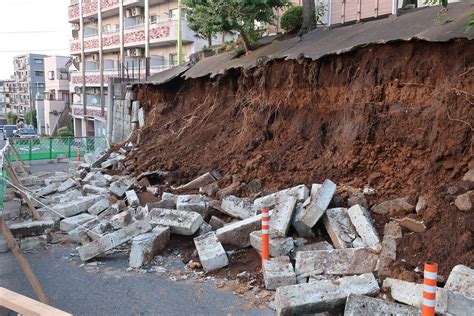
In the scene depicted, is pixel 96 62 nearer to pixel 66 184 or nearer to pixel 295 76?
pixel 66 184

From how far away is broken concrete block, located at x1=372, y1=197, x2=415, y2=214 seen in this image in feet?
19.6

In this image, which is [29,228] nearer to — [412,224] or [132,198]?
[132,198]

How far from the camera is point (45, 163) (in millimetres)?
20047

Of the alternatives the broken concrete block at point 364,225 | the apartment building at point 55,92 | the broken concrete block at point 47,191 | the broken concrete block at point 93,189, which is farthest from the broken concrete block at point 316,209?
the apartment building at point 55,92

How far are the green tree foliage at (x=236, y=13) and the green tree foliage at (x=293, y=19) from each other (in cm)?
77

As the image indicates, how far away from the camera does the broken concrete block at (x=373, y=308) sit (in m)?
4.16

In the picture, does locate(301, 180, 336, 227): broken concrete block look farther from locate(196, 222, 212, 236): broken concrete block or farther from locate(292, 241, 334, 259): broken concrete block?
locate(196, 222, 212, 236): broken concrete block

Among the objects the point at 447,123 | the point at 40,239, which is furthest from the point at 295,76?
the point at 40,239

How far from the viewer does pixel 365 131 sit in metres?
7.42

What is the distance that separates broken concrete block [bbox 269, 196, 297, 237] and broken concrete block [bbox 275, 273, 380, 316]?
1.43 metres

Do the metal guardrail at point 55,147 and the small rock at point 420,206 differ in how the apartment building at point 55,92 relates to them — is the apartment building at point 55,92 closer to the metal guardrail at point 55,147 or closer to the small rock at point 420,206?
the metal guardrail at point 55,147

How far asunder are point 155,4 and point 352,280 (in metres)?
30.3

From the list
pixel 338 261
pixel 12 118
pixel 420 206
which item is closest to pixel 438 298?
pixel 338 261

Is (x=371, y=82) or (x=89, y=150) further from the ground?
(x=371, y=82)
